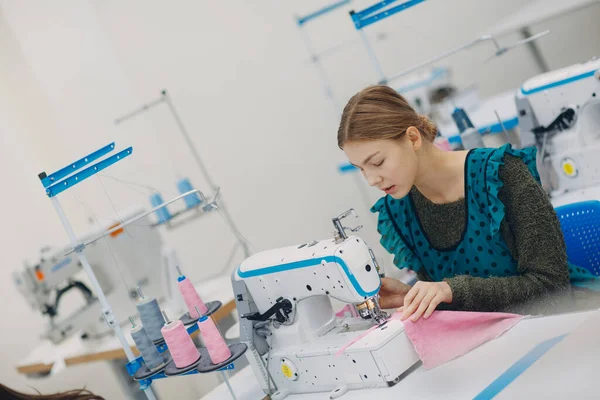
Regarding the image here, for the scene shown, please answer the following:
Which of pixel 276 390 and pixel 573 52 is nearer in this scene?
pixel 276 390

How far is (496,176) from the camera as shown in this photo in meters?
1.71

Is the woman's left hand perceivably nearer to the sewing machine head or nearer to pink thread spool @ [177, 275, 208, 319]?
the sewing machine head

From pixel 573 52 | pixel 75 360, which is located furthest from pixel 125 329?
pixel 573 52

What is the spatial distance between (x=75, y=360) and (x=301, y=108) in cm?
214

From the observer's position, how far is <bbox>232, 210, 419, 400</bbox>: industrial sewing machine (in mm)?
1642

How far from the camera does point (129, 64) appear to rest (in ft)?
15.8

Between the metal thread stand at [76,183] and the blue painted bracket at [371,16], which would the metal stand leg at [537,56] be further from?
the metal thread stand at [76,183]

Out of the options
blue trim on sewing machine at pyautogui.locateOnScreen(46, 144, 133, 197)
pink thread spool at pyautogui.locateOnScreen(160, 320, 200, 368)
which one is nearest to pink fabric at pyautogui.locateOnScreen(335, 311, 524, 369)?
pink thread spool at pyautogui.locateOnScreen(160, 320, 200, 368)

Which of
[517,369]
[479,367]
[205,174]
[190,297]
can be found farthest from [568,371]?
[205,174]

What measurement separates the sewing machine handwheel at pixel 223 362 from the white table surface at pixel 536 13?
2.45 m

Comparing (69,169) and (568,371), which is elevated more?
(69,169)

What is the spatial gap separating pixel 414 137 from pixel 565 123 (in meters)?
1.00

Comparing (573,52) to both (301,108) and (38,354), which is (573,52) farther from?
(38,354)

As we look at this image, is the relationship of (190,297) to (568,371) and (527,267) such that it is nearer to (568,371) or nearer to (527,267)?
(527,267)
